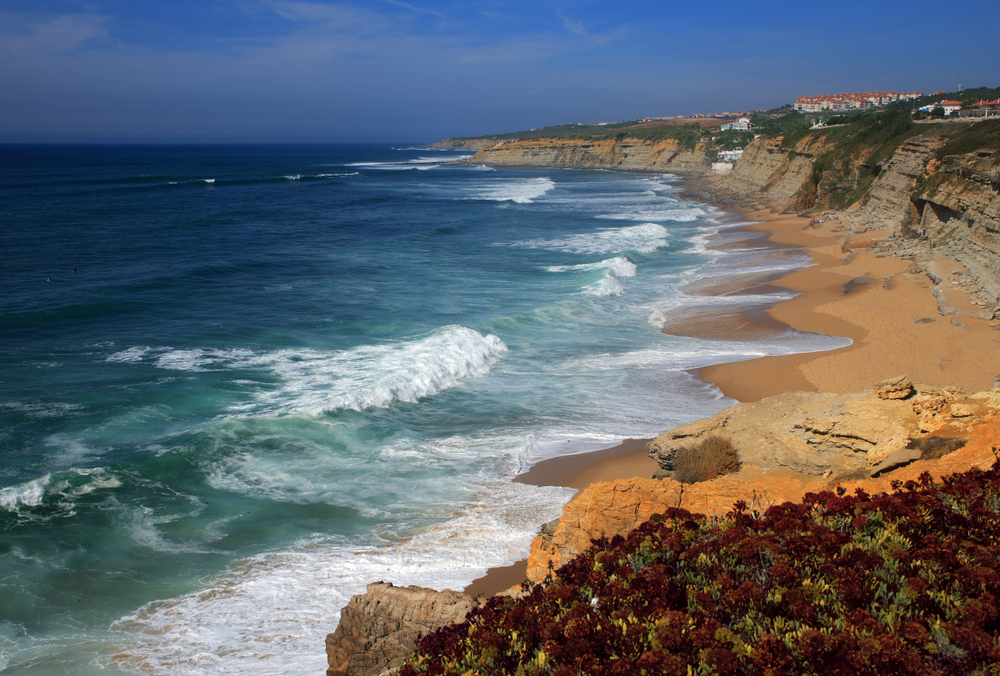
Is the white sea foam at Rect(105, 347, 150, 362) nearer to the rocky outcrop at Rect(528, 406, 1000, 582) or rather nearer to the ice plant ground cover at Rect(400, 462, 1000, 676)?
the rocky outcrop at Rect(528, 406, 1000, 582)

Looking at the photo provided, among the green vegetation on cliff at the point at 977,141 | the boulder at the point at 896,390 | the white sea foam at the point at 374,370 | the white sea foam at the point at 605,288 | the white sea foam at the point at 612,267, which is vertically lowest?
the white sea foam at the point at 374,370

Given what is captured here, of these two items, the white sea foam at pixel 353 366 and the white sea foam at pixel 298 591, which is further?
the white sea foam at pixel 353 366

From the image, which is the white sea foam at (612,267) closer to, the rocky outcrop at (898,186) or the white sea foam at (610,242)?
the white sea foam at (610,242)

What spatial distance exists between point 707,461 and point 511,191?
7278 cm

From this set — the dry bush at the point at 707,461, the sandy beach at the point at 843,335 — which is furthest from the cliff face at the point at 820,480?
the sandy beach at the point at 843,335

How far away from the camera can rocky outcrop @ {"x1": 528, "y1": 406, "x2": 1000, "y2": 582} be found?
21.2 ft

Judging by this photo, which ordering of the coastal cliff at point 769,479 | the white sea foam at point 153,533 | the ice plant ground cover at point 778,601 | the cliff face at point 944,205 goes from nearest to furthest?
1. the ice plant ground cover at point 778,601
2. the coastal cliff at point 769,479
3. the white sea foam at point 153,533
4. the cliff face at point 944,205

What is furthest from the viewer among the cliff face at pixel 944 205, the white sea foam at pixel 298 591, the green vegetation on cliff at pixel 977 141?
the green vegetation on cliff at pixel 977 141

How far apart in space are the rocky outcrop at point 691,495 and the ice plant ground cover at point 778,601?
97 centimetres

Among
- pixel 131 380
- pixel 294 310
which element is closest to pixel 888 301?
pixel 294 310

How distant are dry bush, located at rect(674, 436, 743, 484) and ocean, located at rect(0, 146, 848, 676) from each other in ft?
7.78

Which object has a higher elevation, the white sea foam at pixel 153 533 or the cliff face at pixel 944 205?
the cliff face at pixel 944 205

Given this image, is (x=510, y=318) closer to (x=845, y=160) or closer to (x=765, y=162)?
(x=845, y=160)

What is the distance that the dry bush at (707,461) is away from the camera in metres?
8.69
